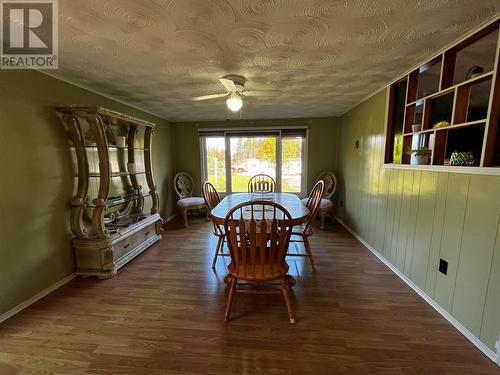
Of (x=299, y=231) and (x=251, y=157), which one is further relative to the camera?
(x=251, y=157)

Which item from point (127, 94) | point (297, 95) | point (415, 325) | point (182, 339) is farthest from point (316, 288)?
point (127, 94)

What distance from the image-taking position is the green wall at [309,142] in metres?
4.47

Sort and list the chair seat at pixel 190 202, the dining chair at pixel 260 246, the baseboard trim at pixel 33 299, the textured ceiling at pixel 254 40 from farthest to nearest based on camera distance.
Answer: the chair seat at pixel 190 202
the baseboard trim at pixel 33 299
the dining chair at pixel 260 246
the textured ceiling at pixel 254 40

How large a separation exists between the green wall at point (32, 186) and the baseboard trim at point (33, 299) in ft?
0.12

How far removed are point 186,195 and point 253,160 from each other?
65.4 inches

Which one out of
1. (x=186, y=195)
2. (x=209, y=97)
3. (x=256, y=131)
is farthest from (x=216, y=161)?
(x=209, y=97)

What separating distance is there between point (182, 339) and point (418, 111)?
3246mm

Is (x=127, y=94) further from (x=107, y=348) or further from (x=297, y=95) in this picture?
(x=107, y=348)

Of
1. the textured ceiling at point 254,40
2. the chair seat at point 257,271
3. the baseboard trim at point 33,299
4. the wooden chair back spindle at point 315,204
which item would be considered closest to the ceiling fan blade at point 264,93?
the textured ceiling at point 254,40

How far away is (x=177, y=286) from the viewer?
2174mm

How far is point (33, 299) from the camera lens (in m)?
1.92

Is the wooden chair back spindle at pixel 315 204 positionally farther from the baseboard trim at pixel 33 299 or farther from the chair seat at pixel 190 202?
the baseboard trim at pixel 33 299

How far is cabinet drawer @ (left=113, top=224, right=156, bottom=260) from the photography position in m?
2.45

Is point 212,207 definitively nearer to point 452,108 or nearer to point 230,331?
point 230,331
